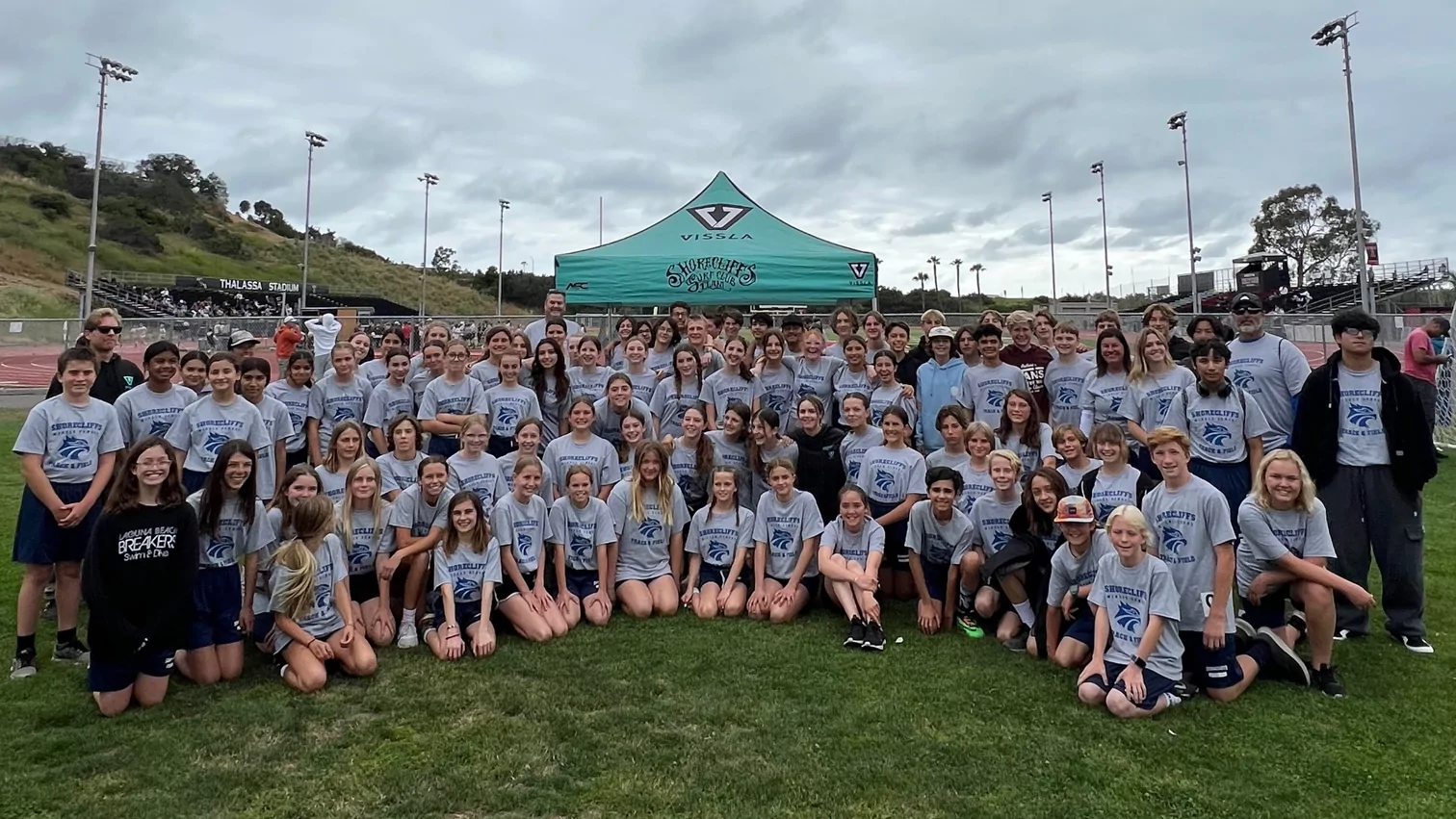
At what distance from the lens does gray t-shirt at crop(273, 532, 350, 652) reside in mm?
4176

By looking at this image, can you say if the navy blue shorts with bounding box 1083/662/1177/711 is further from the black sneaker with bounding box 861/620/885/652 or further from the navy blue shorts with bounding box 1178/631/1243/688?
the black sneaker with bounding box 861/620/885/652

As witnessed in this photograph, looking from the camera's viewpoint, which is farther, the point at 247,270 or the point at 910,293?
the point at 910,293

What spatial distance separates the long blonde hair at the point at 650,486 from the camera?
5.32 meters

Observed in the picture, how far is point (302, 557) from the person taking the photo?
417 cm

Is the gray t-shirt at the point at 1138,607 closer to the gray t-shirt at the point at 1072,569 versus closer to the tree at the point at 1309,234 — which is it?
the gray t-shirt at the point at 1072,569

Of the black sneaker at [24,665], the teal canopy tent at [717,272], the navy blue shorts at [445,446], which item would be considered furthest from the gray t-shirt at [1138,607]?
Answer: the teal canopy tent at [717,272]

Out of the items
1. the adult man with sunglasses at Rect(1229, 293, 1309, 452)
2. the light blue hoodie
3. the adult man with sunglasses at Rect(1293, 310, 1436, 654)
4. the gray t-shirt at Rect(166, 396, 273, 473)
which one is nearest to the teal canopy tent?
the light blue hoodie

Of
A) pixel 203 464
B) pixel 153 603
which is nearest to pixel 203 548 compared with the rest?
pixel 153 603

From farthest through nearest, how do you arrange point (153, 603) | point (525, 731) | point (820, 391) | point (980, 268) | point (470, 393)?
point (980, 268) → point (820, 391) → point (470, 393) → point (153, 603) → point (525, 731)

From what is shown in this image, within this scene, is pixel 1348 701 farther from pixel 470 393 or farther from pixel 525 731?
pixel 470 393

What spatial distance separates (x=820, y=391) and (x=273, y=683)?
416 centimetres

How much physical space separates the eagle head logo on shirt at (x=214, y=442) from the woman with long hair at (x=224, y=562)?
0.46 metres

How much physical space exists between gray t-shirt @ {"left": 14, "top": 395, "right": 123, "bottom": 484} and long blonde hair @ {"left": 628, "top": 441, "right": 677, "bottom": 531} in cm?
290

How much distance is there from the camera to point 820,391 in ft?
21.1
